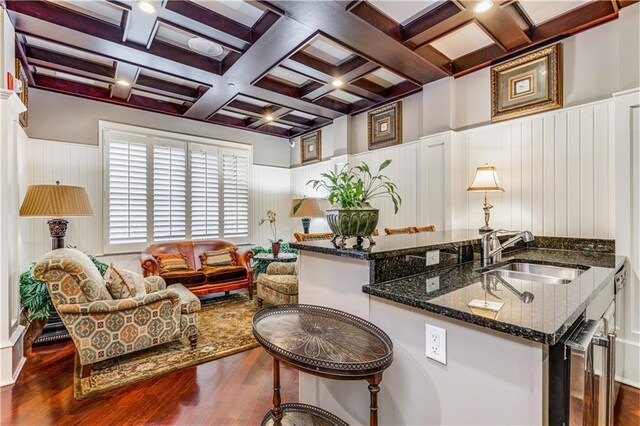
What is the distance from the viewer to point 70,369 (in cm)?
256

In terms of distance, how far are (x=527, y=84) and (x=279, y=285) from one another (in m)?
3.61

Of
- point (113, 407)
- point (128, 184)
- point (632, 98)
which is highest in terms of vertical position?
point (632, 98)

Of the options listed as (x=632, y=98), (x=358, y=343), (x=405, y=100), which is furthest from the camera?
(x=405, y=100)

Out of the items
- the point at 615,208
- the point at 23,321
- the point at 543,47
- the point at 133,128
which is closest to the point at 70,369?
the point at 23,321

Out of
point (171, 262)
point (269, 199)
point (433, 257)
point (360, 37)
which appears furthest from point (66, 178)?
point (433, 257)

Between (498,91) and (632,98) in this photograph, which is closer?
(632,98)

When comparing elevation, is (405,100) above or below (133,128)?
above

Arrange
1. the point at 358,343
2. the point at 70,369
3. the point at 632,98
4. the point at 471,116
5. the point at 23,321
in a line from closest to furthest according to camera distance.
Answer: the point at 358,343 < the point at 632,98 < the point at 70,369 < the point at 23,321 < the point at 471,116

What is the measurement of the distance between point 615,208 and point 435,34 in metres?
2.24

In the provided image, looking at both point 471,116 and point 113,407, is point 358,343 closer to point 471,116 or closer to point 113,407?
point 113,407

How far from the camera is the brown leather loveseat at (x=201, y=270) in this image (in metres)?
4.17

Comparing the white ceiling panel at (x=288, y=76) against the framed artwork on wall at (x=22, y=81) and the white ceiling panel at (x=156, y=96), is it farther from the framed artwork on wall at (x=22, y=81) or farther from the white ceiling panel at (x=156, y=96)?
the framed artwork on wall at (x=22, y=81)

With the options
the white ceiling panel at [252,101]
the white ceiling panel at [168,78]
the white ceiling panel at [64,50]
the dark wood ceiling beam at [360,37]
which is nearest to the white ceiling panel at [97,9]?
the white ceiling panel at [64,50]

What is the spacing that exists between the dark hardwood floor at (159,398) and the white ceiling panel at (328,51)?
3302 mm
